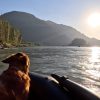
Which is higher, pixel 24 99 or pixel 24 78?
pixel 24 78

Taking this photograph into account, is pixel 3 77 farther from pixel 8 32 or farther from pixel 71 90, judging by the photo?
pixel 8 32

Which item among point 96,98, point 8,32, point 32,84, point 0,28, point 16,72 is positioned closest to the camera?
point 16,72

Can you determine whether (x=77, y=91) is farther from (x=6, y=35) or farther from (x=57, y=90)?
(x=6, y=35)

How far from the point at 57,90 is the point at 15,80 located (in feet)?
6.69

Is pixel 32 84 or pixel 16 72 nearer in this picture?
pixel 16 72

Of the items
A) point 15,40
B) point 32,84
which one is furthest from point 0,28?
point 32,84

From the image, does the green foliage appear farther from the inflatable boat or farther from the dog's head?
the dog's head

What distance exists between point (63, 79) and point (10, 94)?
2.79 metres

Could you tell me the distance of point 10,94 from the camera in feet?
17.6

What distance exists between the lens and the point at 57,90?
23.9ft

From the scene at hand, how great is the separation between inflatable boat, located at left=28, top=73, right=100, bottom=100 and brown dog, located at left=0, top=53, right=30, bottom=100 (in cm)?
132

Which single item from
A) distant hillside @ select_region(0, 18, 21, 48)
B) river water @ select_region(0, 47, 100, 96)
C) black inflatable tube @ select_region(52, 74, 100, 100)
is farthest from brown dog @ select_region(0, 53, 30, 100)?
distant hillside @ select_region(0, 18, 21, 48)

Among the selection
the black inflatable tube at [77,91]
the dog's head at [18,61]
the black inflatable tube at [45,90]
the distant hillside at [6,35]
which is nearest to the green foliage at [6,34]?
the distant hillside at [6,35]

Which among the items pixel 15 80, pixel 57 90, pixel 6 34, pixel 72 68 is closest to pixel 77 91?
pixel 57 90
